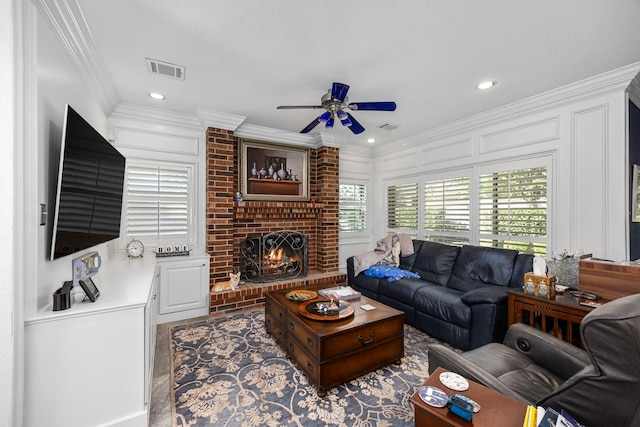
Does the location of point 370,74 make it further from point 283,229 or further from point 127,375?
point 127,375

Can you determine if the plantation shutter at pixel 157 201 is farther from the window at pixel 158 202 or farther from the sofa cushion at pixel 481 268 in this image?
the sofa cushion at pixel 481 268

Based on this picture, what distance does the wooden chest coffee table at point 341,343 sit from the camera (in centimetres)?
191

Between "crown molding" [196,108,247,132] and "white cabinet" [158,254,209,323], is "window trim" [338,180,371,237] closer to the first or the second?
"crown molding" [196,108,247,132]

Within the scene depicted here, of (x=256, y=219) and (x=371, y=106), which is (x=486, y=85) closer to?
(x=371, y=106)

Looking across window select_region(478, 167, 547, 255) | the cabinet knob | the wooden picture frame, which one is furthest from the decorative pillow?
the wooden picture frame

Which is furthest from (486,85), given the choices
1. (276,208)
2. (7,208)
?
(7,208)

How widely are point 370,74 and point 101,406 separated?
305cm

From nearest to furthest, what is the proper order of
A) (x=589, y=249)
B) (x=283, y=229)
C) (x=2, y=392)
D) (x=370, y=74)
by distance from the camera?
1. (x=2, y=392)
2. (x=370, y=74)
3. (x=589, y=249)
4. (x=283, y=229)

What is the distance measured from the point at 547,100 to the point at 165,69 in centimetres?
380

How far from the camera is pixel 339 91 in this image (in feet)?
7.66

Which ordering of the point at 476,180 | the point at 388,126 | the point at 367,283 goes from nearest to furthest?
the point at 476,180 < the point at 367,283 < the point at 388,126

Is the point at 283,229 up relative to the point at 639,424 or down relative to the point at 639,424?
up

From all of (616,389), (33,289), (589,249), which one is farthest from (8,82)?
(589,249)

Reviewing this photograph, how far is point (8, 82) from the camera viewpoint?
1.24 metres
